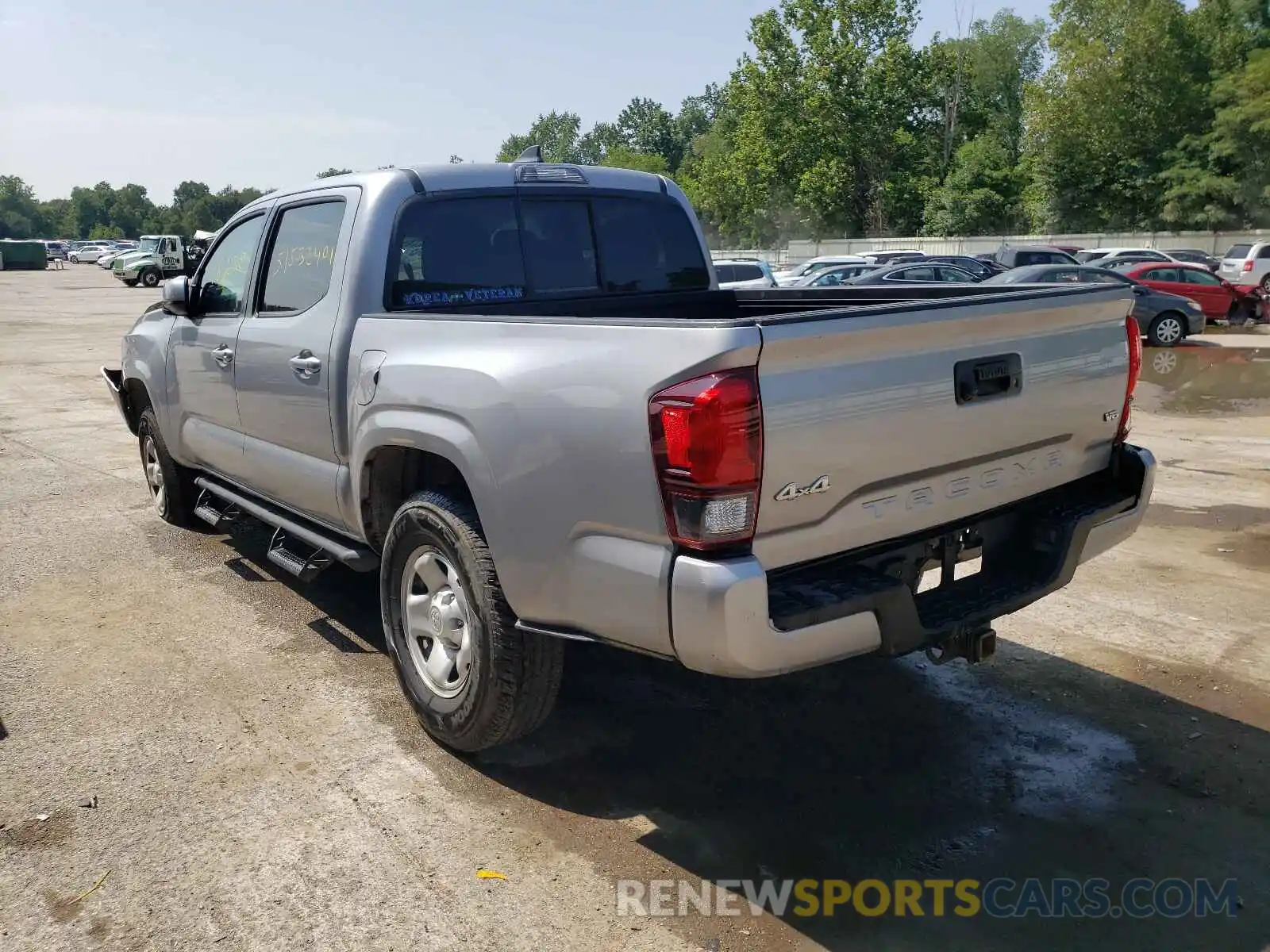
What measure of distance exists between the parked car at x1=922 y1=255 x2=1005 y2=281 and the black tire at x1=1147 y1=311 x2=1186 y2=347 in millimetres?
3352

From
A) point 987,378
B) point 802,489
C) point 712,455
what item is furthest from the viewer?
point 987,378

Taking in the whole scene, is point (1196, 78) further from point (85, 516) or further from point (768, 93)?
point (85, 516)

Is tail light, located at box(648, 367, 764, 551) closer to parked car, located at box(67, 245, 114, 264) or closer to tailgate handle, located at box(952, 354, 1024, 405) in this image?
tailgate handle, located at box(952, 354, 1024, 405)

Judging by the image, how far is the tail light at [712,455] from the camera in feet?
8.90

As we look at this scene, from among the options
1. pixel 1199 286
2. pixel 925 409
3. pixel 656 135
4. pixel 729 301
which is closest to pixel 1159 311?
pixel 1199 286

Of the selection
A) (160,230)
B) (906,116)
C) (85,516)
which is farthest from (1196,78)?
(160,230)

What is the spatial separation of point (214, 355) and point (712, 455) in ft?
11.5

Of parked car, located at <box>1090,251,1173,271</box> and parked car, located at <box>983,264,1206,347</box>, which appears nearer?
parked car, located at <box>983,264,1206,347</box>

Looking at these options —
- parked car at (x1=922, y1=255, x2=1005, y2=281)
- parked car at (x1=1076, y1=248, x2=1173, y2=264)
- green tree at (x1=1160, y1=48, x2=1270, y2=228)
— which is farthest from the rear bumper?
green tree at (x1=1160, y1=48, x2=1270, y2=228)

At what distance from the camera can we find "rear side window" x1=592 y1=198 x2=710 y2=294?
191 inches

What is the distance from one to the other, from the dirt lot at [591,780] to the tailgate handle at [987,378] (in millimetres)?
1355

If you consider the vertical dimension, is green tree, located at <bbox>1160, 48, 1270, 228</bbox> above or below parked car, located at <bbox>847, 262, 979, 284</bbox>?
above

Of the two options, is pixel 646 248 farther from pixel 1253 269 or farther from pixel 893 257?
pixel 1253 269

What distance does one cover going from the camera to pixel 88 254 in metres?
83.0
